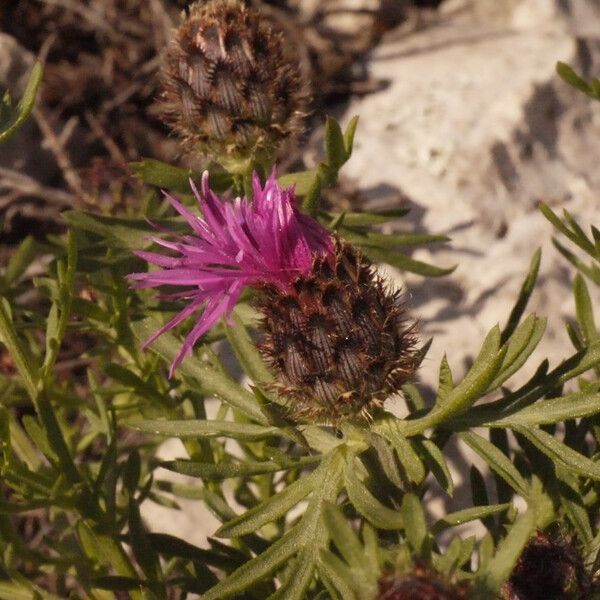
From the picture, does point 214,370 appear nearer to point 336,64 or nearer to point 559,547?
point 559,547

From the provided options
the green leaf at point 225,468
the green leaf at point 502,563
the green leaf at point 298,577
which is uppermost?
the green leaf at point 502,563

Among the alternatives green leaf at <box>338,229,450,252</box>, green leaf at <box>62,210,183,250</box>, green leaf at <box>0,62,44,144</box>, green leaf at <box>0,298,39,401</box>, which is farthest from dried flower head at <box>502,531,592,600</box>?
green leaf at <box>0,62,44,144</box>

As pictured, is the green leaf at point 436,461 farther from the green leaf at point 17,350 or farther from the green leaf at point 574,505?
the green leaf at point 17,350

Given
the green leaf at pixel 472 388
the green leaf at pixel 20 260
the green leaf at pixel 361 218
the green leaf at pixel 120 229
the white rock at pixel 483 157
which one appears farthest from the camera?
the white rock at pixel 483 157

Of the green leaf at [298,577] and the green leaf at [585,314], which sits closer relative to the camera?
the green leaf at [298,577]

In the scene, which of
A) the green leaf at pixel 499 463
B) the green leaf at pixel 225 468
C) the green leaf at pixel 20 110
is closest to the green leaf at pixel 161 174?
the green leaf at pixel 20 110

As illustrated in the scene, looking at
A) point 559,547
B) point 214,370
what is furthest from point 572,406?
point 214,370

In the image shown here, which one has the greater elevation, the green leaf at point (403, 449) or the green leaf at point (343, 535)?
the green leaf at point (343, 535)
